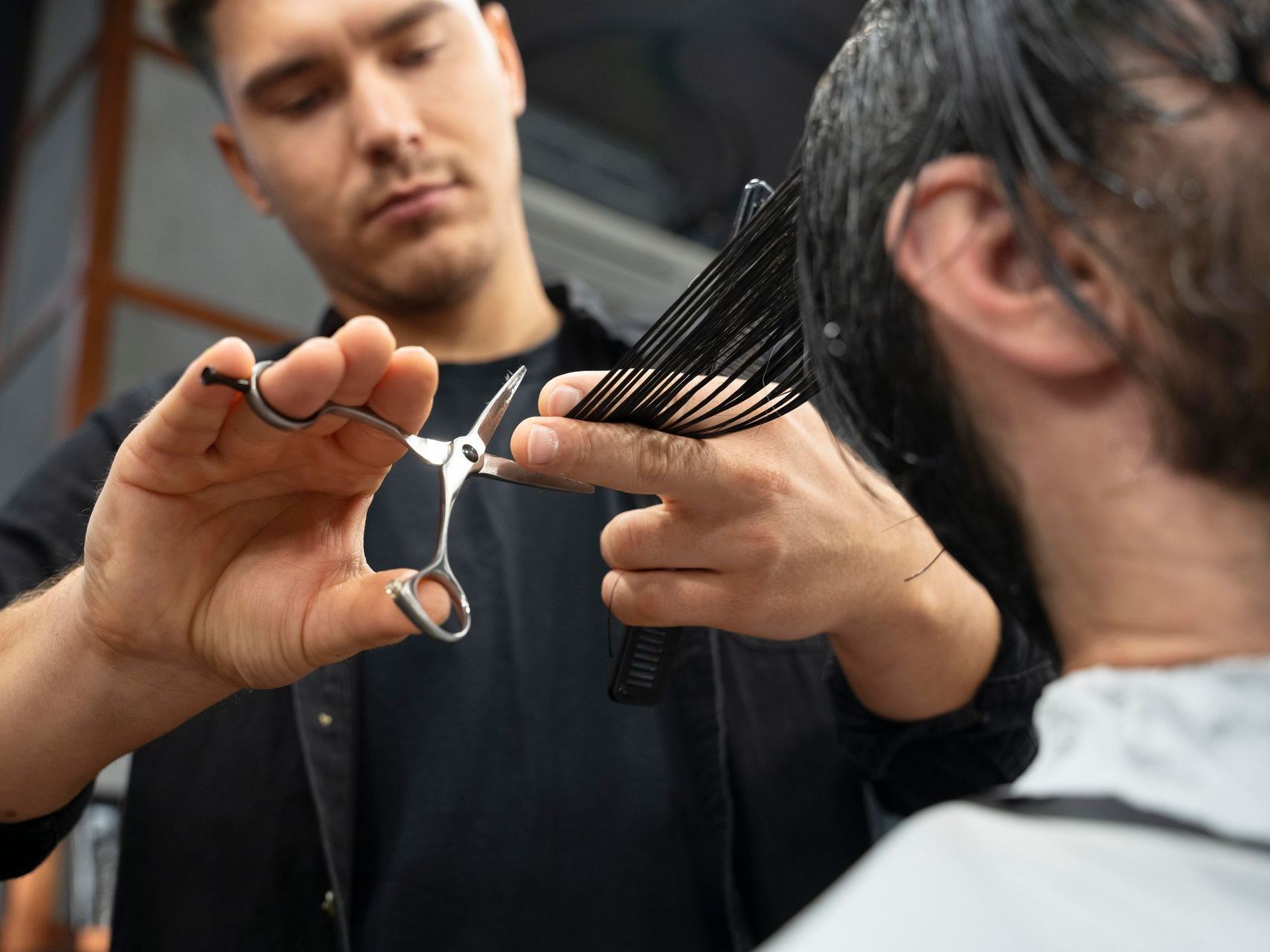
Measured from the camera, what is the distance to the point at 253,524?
1.10 meters

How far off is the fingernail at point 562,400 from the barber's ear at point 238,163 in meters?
1.18

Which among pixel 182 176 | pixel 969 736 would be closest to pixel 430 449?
pixel 969 736

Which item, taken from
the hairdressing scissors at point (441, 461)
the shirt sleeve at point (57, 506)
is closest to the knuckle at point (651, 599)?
the hairdressing scissors at point (441, 461)

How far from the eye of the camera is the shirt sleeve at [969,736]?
1.43m

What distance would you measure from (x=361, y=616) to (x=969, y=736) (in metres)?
0.77

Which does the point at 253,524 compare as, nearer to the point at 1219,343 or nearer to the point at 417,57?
the point at 1219,343

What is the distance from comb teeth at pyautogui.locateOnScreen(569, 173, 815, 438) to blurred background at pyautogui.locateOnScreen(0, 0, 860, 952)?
6.49 ft

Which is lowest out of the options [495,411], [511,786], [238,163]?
[511,786]

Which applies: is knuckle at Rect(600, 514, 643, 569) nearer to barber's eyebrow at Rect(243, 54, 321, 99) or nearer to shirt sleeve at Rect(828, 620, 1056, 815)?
shirt sleeve at Rect(828, 620, 1056, 815)

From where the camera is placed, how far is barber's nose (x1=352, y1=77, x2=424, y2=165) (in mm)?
1794

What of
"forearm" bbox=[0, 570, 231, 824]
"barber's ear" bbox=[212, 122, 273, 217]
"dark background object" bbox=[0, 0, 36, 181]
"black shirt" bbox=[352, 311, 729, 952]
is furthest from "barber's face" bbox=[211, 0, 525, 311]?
"dark background object" bbox=[0, 0, 36, 181]

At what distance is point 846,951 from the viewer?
24.7 inches

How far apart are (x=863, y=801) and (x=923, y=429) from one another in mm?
835

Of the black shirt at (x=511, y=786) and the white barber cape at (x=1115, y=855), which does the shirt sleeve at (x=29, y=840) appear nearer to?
the black shirt at (x=511, y=786)
